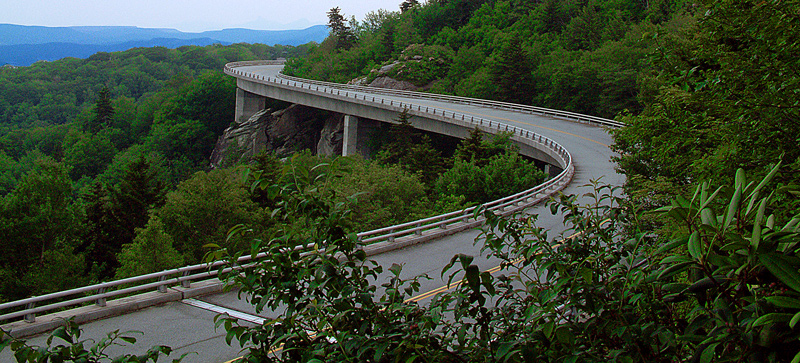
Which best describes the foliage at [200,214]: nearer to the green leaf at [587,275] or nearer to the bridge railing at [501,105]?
the green leaf at [587,275]

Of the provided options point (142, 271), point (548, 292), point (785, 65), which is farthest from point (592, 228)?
point (142, 271)

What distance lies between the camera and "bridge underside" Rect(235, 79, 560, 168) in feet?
148

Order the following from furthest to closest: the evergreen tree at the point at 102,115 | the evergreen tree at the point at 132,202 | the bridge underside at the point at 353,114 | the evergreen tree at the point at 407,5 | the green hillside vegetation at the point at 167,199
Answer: the evergreen tree at the point at 407,5 → the evergreen tree at the point at 102,115 → the bridge underside at the point at 353,114 → the evergreen tree at the point at 132,202 → the green hillside vegetation at the point at 167,199

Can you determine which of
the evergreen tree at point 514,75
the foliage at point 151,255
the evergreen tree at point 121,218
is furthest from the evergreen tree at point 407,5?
the foliage at point 151,255

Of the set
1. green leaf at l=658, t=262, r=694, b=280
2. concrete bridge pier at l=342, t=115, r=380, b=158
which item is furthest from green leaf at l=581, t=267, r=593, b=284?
concrete bridge pier at l=342, t=115, r=380, b=158

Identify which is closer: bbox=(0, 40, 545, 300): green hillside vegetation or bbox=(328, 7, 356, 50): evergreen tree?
bbox=(0, 40, 545, 300): green hillside vegetation

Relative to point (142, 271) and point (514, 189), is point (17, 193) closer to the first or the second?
point (142, 271)

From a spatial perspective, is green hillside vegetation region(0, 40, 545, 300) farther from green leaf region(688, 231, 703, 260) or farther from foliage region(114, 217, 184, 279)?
green leaf region(688, 231, 703, 260)

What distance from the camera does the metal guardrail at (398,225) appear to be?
10.3 m

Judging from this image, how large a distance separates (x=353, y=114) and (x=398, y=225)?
4281 centimetres

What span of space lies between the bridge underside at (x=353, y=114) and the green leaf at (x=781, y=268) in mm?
33440

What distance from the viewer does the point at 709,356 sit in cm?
161

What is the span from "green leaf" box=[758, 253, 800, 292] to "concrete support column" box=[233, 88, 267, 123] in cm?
8044

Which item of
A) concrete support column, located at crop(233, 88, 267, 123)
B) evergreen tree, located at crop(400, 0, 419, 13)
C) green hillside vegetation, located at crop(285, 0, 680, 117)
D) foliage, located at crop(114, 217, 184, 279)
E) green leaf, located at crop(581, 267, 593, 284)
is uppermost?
evergreen tree, located at crop(400, 0, 419, 13)
